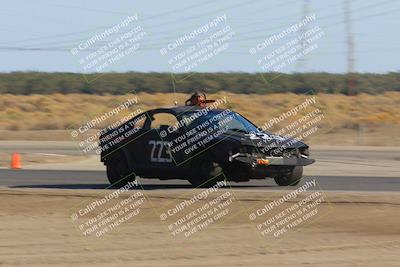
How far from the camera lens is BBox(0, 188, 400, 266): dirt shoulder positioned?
1118 centimetres

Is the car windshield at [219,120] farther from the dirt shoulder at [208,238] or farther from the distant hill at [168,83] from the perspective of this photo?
the distant hill at [168,83]

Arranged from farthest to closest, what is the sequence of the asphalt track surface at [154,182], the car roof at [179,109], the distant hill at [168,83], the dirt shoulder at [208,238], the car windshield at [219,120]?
the distant hill at [168,83]
the asphalt track surface at [154,182]
the car roof at [179,109]
the car windshield at [219,120]
the dirt shoulder at [208,238]

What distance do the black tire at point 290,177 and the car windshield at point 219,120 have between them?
1.01m

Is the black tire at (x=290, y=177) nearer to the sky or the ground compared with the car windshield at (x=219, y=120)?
nearer to the ground

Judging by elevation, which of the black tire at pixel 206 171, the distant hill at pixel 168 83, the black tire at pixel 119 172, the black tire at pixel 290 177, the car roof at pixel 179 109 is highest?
the car roof at pixel 179 109

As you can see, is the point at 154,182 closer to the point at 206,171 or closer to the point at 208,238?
the point at 206,171

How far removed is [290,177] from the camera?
20016 mm

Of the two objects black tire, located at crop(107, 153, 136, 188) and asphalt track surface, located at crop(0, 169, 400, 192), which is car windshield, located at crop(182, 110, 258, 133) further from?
black tire, located at crop(107, 153, 136, 188)

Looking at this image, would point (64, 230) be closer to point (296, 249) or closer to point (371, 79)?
point (296, 249)

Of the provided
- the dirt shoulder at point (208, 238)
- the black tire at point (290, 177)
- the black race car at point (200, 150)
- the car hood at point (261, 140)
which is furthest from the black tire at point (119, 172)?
the black tire at point (290, 177)

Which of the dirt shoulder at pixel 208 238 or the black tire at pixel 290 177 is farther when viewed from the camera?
the black tire at pixel 290 177

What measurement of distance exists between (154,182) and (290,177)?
3.45 metres

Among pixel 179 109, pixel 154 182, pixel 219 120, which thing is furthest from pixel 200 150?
pixel 154 182

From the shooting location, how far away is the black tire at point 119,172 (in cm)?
2012
